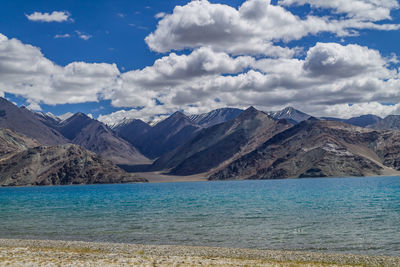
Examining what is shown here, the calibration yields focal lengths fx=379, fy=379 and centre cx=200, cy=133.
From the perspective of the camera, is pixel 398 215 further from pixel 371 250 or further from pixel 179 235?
pixel 179 235

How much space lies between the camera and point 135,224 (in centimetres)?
7125

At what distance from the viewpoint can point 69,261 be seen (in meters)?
33.0

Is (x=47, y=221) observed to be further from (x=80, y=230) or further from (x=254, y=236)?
(x=254, y=236)

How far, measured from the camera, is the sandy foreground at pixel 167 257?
109 feet

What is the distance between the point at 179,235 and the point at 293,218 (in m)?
26.2

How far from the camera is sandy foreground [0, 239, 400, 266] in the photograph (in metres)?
33.3

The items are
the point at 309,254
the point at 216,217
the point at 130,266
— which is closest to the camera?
the point at 130,266

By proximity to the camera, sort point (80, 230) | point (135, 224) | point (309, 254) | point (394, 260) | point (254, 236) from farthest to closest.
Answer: point (135, 224), point (80, 230), point (254, 236), point (309, 254), point (394, 260)

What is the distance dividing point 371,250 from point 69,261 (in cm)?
3351

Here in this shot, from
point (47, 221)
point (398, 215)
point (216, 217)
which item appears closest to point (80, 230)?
point (47, 221)

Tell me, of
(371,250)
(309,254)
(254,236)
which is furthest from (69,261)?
(371,250)

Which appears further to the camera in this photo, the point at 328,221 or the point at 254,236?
the point at 328,221

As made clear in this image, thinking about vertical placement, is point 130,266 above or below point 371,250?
above

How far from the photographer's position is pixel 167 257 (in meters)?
37.9
